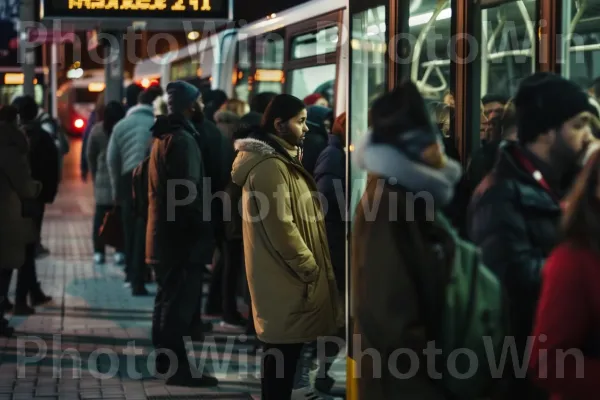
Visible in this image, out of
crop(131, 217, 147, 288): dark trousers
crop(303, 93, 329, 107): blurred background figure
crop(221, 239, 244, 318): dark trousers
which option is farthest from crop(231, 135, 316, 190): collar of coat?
crop(131, 217, 147, 288): dark trousers

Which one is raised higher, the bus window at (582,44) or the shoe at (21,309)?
the bus window at (582,44)

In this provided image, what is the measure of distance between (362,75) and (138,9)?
4.77 m

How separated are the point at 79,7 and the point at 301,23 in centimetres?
191

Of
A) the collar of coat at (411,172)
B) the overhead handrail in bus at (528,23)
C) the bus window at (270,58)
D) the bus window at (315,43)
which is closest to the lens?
the collar of coat at (411,172)

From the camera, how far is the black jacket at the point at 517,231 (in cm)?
377

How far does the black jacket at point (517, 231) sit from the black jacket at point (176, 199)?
393 centimetres

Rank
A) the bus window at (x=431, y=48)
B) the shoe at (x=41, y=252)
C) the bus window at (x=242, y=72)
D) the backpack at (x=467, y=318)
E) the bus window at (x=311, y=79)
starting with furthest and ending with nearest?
the shoe at (x=41, y=252), the bus window at (x=242, y=72), the bus window at (x=311, y=79), the bus window at (x=431, y=48), the backpack at (x=467, y=318)

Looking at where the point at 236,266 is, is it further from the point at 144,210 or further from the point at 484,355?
the point at 484,355

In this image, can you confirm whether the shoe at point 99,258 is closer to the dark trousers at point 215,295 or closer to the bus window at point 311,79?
the dark trousers at point 215,295

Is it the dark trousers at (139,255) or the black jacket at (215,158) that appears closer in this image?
the black jacket at (215,158)

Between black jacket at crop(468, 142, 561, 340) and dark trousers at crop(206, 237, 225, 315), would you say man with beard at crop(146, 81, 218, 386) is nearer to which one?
dark trousers at crop(206, 237, 225, 315)

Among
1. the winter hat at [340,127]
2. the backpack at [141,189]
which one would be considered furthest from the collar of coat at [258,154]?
the backpack at [141,189]

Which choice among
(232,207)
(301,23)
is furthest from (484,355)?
(301,23)

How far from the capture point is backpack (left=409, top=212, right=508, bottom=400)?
365 cm
